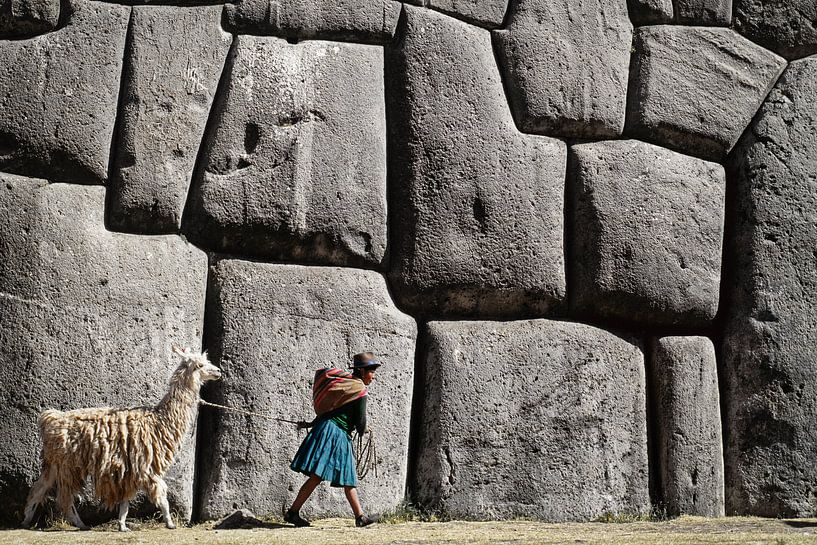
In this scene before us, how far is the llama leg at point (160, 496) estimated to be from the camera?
17.6 feet

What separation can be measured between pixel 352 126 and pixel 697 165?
212cm

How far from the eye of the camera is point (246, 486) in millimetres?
5809

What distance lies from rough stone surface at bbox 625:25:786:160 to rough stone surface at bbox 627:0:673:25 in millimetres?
81

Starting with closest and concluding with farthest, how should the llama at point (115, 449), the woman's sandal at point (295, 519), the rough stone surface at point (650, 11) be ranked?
1. the llama at point (115, 449)
2. the woman's sandal at point (295, 519)
3. the rough stone surface at point (650, 11)

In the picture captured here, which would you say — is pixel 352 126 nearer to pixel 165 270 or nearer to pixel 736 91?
pixel 165 270

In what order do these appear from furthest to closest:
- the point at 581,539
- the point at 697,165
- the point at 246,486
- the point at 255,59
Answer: the point at 697,165 → the point at 255,59 → the point at 246,486 → the point at 581,539

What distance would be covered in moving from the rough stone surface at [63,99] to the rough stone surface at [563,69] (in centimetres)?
229

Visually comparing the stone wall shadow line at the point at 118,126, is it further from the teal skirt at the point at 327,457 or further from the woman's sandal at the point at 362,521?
the woman's sandal at the point at 362,521

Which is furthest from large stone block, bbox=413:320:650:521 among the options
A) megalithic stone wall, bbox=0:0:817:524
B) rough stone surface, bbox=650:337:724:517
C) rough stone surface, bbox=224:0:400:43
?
rough stone surface, bbox=224:0:400:43

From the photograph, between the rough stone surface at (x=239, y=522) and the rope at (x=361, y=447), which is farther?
the rope at (x=361, y=447)

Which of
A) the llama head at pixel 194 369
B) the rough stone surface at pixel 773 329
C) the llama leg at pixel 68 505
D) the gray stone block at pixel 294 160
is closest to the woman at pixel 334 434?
the llama head at pixel 194 369

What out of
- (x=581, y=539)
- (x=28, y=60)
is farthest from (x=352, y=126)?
(x=581, y=539)

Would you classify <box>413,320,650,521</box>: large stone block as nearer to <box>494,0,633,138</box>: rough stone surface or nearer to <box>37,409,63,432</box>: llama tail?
<box>494,0,633,138</box>: rough stone surface

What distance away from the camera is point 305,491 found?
5488 mm
